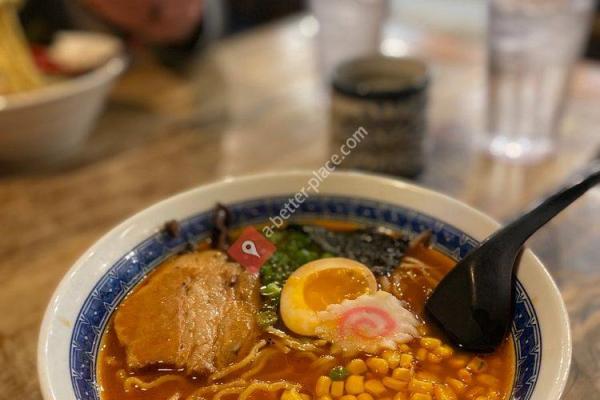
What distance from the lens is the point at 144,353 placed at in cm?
123

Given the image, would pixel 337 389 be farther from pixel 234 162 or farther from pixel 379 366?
pixel 234 162

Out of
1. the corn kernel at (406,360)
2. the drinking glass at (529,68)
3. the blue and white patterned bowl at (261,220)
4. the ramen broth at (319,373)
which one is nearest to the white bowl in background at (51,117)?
the blue and white patterned bowl at (261,220)

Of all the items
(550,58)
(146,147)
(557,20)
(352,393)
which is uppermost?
(557,20)

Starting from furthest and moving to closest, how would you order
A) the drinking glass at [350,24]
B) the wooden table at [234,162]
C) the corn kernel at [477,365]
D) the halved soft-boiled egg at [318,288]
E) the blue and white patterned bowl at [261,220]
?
1. the drinking glass at [350,24]
2. the wooden table at [234,162]
3. the halved soft-boiled egg at [318,288]
4. the corn kernel at [477,365]
5. the blue and white patterned bowl at [261,220]

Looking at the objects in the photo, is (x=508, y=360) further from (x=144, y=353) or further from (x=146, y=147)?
(x=146, y=147)

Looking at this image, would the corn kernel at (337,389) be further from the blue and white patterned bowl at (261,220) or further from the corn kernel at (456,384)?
the blue and white patterned bowl at (261,220)

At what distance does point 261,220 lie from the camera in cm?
156

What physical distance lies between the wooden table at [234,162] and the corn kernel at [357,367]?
0.48m

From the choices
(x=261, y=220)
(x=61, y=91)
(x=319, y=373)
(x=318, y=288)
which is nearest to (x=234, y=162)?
(x=61, y=91)

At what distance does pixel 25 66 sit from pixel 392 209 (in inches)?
63.4

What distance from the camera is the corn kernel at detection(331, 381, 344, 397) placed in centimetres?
117

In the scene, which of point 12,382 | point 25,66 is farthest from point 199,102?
point 12,382

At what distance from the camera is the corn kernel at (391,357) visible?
1.22 meters

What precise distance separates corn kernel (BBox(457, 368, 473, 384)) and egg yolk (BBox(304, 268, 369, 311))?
10.6 inches
